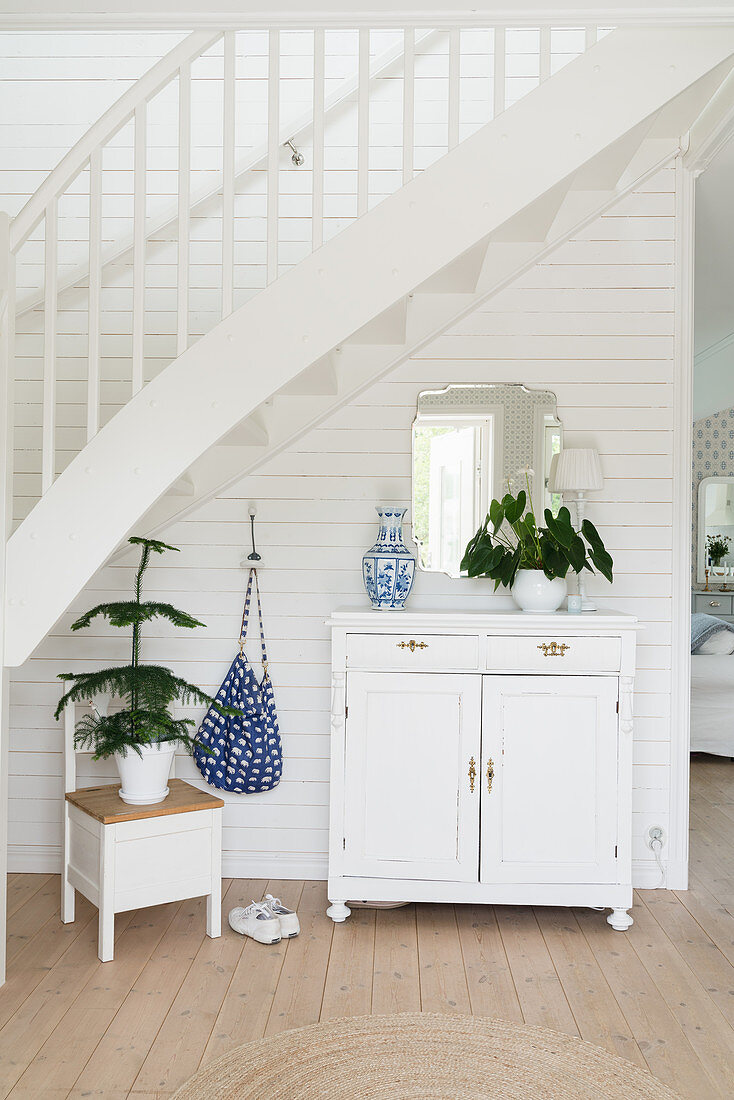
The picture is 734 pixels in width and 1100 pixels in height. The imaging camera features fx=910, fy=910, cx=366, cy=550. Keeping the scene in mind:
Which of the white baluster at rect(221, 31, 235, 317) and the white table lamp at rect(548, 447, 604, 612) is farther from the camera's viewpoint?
the white table lamp at rect(548, 447, 604, 612)

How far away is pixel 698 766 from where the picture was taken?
17.2 feet

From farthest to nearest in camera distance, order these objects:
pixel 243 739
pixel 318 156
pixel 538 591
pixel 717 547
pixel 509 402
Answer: pixel 717 547 < pixel 509 402 < pixel 243 739 < pixel 538 591 < pixel 318 156

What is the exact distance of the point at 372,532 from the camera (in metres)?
3.37

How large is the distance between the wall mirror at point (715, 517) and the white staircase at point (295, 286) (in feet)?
19.1

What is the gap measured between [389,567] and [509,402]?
0.78m

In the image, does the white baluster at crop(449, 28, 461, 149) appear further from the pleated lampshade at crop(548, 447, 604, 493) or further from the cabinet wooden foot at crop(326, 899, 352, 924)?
the cabinet wooden foot at crop(326, 899, 352, 924)

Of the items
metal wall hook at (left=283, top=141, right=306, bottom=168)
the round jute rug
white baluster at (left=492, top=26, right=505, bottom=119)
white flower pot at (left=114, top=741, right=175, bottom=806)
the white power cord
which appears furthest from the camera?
metal wall hook at (left=283, top=141, right=306, bottom=168)

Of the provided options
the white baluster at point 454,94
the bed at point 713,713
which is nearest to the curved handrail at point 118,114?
the white baluster at point 454,94

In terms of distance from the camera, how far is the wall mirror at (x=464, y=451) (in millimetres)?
3338

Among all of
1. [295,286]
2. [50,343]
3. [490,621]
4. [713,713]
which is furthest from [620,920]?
[713,713]

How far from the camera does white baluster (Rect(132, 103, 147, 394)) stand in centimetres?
239

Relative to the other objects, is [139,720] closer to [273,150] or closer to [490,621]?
[490,621]

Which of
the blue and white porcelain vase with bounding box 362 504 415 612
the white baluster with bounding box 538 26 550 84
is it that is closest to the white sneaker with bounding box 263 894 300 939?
the blue and white porcelain vase with bounding box 362 504 415 612

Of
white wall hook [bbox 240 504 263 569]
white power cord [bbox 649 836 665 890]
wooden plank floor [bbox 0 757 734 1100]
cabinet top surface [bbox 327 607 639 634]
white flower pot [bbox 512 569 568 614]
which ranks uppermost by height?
white wall hook [bbox 240 504 263 569]
